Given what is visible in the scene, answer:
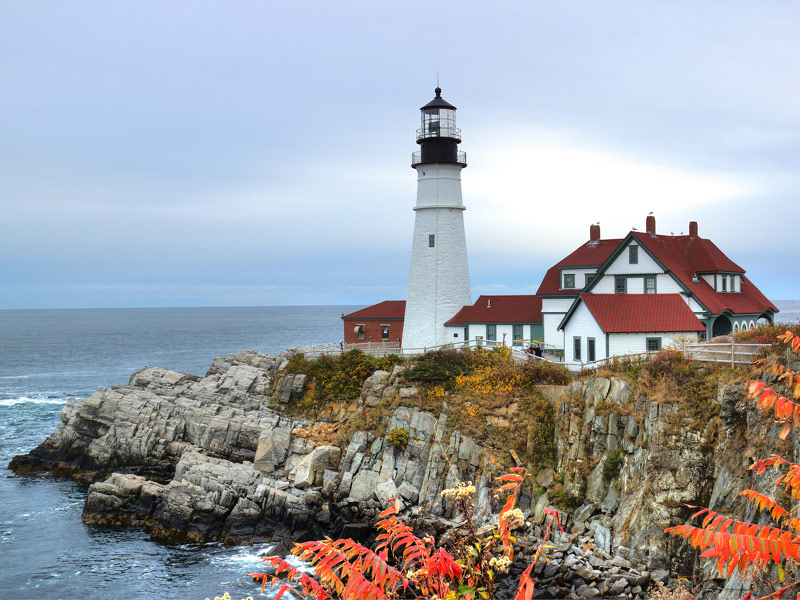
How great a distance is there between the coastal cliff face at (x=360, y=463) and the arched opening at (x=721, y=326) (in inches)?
434

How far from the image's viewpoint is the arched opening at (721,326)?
33156mm

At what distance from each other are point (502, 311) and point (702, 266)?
1041 centimetres

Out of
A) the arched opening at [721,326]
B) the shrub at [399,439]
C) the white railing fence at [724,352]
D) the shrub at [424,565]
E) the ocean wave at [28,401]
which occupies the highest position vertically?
the arched opening at [721,326]

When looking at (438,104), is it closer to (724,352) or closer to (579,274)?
(579,274)

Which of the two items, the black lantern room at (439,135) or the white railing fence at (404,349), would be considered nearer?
the white railing fence at (404,349)

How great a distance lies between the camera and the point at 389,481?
2827 centimetres

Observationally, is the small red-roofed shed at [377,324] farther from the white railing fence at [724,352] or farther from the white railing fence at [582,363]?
the white railing fence at [724,352]

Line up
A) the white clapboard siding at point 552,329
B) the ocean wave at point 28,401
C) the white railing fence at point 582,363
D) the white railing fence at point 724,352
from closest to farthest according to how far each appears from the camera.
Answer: the white railing fence at point 724,352, the white railing fence at point 582,363, the white clapboard siding at point 552,329, the ocean wave at point 28,401

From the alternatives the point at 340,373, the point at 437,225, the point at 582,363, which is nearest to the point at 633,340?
the point at 582,363

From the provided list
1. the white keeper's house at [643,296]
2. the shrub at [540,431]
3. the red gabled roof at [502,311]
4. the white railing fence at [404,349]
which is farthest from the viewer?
the red gabled roof at [502,311]

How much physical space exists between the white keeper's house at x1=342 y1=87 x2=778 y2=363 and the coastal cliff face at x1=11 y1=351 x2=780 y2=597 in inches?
217

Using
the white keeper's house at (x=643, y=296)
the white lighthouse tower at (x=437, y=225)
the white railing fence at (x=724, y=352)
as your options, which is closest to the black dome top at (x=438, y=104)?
the white lighthouse tower at (x=437, y=225)

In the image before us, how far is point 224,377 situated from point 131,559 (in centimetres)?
1578

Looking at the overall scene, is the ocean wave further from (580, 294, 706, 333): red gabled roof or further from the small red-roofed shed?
(580, 294, 706, 333): red gabled roof
